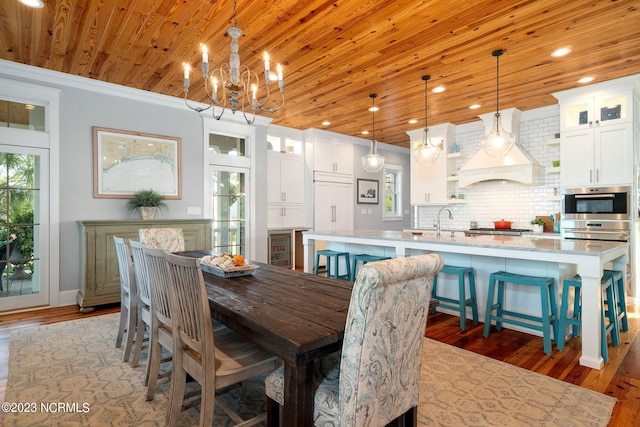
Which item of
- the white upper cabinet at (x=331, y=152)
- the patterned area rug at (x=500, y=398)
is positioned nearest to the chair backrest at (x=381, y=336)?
the patterned area rug at (x=500, y=398)

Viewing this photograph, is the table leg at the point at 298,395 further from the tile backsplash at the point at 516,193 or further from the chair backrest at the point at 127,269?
the tile backsplash at the point at 516,193

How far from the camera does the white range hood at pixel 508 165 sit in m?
5.07

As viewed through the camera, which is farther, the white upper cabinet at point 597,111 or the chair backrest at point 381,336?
the white upper cabinet at point 597,111

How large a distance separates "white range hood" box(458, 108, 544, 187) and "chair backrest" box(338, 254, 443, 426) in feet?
14.1

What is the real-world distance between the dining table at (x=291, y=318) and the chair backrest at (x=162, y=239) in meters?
1.38

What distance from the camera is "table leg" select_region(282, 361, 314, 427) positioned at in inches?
49.8

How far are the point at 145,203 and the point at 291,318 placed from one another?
11.9 feet

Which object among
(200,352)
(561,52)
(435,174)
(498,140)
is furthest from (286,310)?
(435,174)

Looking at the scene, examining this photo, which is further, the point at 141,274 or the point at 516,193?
the point at 516,193

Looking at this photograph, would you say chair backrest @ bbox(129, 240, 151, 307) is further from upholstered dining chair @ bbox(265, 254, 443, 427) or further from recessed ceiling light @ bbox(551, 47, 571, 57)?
recessed ceiling light @ bbox(551, 47, 571, 57)

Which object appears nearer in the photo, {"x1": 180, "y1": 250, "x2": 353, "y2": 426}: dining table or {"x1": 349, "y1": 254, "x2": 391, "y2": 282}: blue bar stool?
{"x1": 180, "y1": 250, "x2": 353, "y2": 426}: dining table

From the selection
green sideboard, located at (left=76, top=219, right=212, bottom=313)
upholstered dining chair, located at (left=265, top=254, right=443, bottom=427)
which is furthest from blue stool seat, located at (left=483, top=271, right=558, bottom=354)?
green sideboard, located at (left=76, top=219, right=212, bottom=313)

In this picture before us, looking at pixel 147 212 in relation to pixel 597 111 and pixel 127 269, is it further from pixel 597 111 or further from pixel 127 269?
pixel 597 111

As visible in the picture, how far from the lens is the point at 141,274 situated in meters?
2.27
